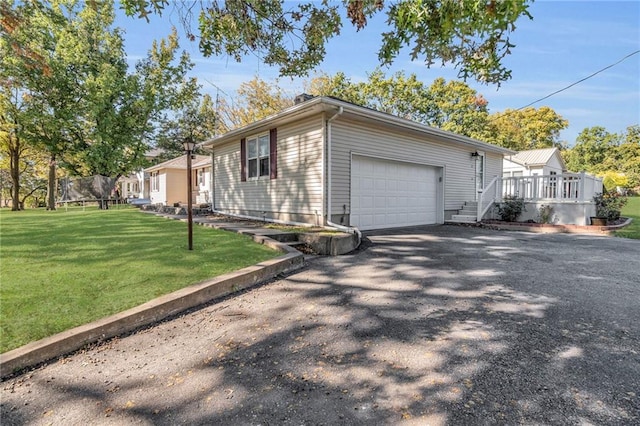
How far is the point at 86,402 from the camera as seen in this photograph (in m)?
2.14

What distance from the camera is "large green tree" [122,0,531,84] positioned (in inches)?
101

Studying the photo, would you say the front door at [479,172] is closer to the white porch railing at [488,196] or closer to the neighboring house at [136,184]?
the white porch railing at [488,196]

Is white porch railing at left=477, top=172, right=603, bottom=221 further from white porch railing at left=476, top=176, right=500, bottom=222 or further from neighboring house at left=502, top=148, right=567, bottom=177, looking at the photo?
neighboring house at left=502, top=148, right=567, bottom=177

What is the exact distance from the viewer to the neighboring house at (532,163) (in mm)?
23578

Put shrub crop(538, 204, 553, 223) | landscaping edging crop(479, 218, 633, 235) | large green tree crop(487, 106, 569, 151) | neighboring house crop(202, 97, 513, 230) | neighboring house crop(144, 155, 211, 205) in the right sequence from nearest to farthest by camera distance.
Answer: neighboring house crop(202, 97, 513, 230) → landscaping edging crop(479, 218, 633, 235) → shrub crop(538, 204, 553, 223) → neighboring house crop(144, 155, 211, 205) → large green tree crop(487, 106, 569, 151)

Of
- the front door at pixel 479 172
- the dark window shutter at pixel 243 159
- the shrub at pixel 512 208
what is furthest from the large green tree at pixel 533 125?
the dark window shutter at pixel 243 159

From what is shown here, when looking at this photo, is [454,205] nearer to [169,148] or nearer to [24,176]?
[169,148]

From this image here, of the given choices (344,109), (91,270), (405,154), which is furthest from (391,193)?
(91,270)

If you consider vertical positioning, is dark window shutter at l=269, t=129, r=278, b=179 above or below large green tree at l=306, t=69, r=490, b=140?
below

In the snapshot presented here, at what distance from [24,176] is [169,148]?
1226cm

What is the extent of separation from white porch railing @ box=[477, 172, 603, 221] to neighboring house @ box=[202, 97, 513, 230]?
2.71ft

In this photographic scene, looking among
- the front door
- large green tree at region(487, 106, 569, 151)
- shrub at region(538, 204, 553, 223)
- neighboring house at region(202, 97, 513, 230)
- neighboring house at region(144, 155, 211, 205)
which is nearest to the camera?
Answer: neighboring house at region(202, 97, 513, 230)

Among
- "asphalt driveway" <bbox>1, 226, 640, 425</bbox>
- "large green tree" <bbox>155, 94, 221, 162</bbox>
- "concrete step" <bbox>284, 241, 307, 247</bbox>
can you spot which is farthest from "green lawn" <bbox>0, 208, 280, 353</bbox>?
"large green tree" <bbox>155, 94, 221, 162</bbox>

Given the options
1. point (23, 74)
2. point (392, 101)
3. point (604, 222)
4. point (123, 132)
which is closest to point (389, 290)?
point (604, 222)
